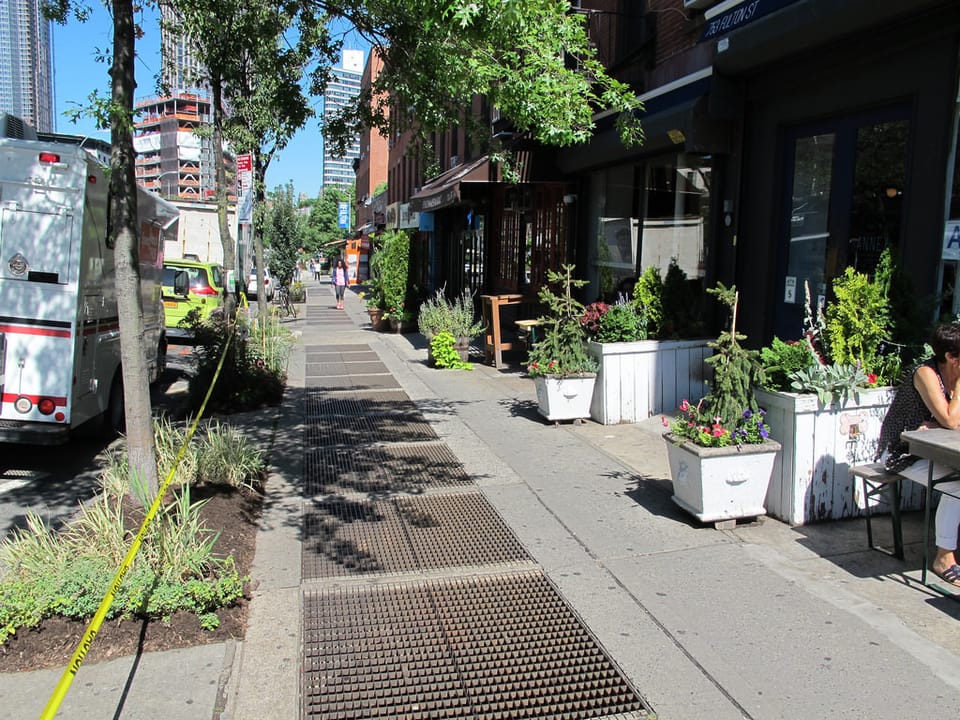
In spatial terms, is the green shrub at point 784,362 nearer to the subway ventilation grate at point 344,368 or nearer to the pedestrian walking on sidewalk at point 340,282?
the subway ventilation grate at point 344,368

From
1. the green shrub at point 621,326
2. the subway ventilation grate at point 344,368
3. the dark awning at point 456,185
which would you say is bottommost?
the subway ventilation grate at point 344,368

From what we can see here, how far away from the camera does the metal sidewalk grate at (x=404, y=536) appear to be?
4.96m

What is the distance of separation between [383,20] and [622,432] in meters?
4.65

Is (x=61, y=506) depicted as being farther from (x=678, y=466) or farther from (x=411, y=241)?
(x=411, y=241)

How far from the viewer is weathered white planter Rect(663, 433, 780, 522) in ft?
17.1

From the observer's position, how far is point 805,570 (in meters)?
4.70

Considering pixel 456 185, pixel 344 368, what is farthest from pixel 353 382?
pixel 456 185

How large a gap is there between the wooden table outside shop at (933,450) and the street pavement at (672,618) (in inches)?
18.4

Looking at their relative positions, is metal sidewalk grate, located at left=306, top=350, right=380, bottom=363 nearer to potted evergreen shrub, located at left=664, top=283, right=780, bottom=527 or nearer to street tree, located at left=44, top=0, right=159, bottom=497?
street tree, located at left=44, top=0, right=159, bottom=497

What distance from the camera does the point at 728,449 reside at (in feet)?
17.0

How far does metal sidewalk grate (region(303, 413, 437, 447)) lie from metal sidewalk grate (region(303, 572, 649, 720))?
3.57 m

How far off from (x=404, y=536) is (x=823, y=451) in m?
2.92

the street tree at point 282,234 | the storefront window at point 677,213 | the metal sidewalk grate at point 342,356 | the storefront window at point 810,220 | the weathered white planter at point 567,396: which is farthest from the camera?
the street tree at point 282,234

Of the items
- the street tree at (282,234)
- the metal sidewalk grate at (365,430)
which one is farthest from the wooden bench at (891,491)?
the street tree at (282,234)
